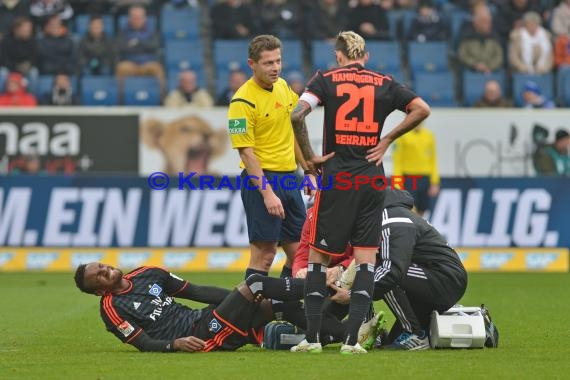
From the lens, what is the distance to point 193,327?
9.04 meters

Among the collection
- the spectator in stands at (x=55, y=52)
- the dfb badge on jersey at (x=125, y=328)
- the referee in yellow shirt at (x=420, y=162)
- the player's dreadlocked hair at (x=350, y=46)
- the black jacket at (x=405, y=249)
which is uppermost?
the spectator in stands at (x=55, y=52)

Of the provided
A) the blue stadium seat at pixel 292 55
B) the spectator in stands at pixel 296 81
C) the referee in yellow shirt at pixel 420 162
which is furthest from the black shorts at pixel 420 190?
the blue stadium seat at pixel 292 55

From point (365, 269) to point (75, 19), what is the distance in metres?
15.0

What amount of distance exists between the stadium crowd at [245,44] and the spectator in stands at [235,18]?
0.06 ft

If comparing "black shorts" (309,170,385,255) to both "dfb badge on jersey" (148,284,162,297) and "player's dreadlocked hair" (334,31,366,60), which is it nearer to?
"player's dreadlocked hair" (334,31,366,60)

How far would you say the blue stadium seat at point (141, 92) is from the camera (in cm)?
2081

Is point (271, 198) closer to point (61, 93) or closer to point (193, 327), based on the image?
point (193, 327)

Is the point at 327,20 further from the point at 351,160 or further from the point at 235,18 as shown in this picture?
the point at 351,160

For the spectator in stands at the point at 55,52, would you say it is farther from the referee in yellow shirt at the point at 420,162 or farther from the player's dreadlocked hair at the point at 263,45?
the player's dreadlocked hair at the point at 263,45

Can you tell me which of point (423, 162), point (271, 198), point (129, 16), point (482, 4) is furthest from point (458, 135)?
point (271, 198)

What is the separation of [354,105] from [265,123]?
5.58 ft

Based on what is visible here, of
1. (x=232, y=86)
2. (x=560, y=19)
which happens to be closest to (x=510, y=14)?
(x=560, y=19)

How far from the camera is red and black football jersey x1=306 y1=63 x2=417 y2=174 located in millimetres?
8469

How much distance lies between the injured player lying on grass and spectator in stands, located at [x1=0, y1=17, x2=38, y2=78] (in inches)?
500
